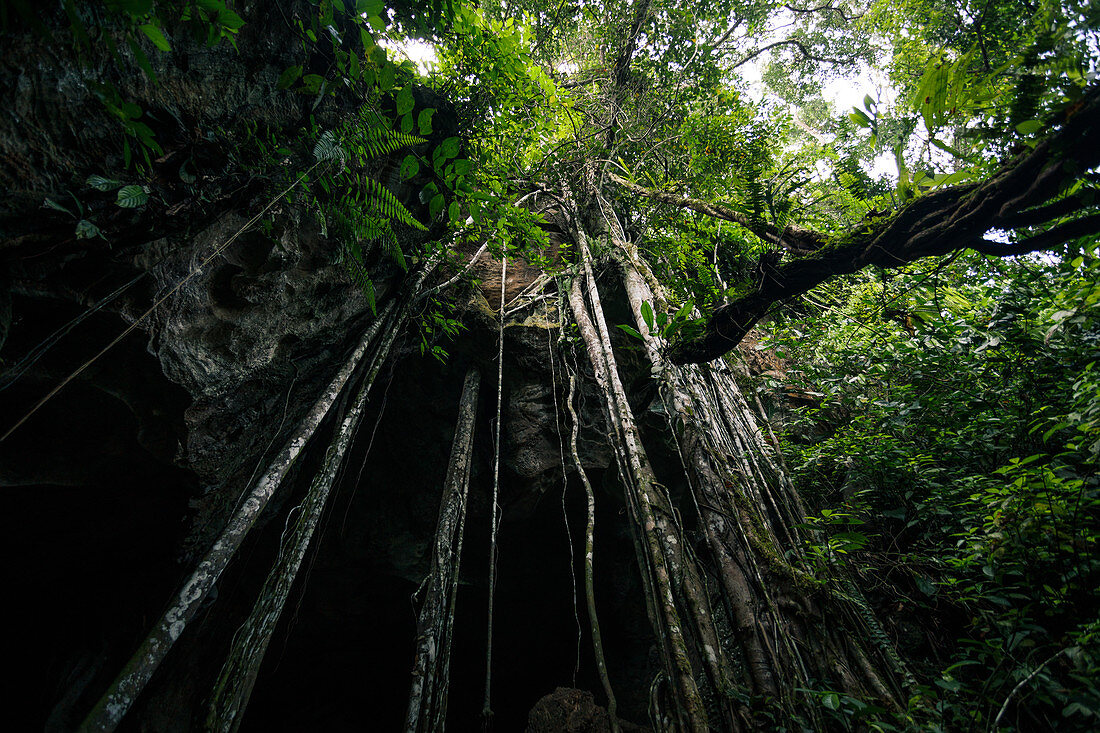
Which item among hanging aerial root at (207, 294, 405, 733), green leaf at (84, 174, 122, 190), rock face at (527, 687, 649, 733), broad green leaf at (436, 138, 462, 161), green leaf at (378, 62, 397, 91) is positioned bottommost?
rock face at (527, 687, 649, 733)

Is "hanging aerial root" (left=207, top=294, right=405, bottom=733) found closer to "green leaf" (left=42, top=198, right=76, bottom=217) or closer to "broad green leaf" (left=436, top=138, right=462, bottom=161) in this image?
"green leaf" (left=42, top=198, right=76, bottom=217)

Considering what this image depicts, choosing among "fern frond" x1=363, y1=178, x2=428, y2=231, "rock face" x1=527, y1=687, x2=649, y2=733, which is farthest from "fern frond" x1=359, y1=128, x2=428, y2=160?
"rock face" x1=527, y1=687, x2=649, y2=733

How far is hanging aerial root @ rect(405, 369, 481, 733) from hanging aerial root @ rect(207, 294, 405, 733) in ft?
1.98

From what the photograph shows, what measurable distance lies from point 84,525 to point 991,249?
4.57 m

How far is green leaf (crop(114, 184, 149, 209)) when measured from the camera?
1.30m

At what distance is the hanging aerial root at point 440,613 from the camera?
1647 mm

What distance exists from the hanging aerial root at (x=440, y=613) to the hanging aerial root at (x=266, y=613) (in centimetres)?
60

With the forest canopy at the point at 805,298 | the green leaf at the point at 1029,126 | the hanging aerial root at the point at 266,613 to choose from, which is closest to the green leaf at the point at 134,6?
the forest canopy at the point at 805,298

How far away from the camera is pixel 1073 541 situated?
4.59 ft

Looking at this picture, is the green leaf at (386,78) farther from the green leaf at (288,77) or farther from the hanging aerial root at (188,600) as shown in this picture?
the hanging aerial root at (188,600)

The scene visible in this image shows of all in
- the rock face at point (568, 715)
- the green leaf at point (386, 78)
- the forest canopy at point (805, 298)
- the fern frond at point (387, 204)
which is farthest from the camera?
the rock face at point (568, 715)

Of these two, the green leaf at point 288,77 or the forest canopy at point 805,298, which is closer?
the forest canopy at point 805,298

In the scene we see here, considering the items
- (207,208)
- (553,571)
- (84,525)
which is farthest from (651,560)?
(84,525)

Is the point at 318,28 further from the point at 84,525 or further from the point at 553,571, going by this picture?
the point at 553,571
